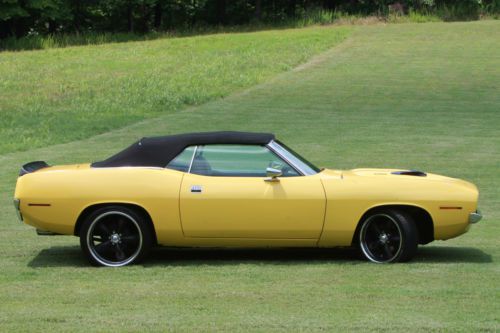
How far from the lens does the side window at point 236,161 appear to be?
9953 millimetres

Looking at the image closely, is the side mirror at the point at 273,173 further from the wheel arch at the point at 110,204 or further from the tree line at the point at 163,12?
the tree line at the point at 163,12

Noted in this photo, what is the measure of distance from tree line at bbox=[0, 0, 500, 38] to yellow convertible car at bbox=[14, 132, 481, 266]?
160 feet

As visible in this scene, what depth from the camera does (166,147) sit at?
10094 millimetres

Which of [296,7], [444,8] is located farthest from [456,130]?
[296,7]

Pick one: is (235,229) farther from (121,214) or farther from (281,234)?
(121,214)

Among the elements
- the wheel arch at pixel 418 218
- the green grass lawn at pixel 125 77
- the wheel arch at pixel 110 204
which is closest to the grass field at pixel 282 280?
the wheel arch at pixel 418 218

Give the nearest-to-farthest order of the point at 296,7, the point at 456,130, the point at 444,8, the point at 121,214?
1. the point at 121,214
2. the point at 456,130
3. the point at 444,8
4. the point at 296,7

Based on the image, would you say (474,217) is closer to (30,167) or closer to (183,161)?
(183,161)

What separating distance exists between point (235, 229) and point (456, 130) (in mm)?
14710

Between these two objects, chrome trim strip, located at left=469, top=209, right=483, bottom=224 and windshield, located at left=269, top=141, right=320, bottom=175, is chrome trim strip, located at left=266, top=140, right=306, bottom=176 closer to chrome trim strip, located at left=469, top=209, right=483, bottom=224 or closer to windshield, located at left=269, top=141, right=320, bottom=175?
windshield, located at left=269, top=141, right=320, bottom=175

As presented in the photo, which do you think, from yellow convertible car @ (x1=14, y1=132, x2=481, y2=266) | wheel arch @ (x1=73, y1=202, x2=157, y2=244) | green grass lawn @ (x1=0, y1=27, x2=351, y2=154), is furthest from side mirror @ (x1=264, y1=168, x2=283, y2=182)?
green grass lawn @ (x1=0, y1=27, x2=351, y2=154)

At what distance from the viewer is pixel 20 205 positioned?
9867 mm

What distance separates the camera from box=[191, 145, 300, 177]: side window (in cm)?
995

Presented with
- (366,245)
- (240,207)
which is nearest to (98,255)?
(240,207)
